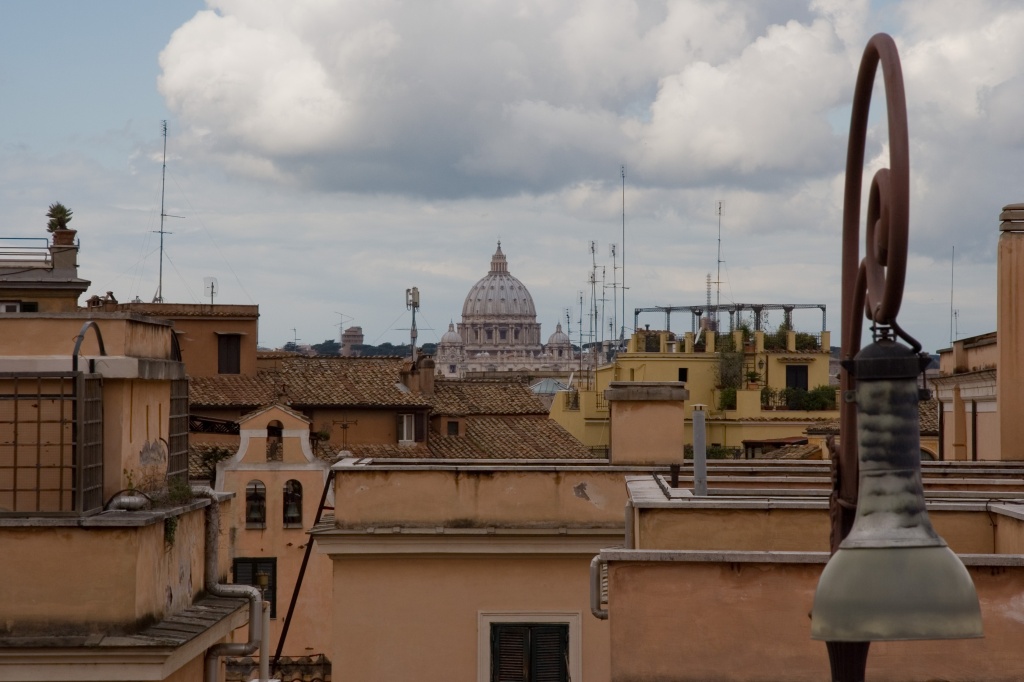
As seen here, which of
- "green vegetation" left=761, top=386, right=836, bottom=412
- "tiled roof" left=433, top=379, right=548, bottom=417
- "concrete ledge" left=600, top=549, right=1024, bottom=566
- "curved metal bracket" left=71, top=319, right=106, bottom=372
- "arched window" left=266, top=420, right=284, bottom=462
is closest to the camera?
"concrete ledge" left=600, top=549, right=1024, bottom=566

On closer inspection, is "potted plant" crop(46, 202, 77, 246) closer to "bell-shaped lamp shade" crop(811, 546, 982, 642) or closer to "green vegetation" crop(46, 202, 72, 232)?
"green vegetation" crop(46, 202, 72, 232)

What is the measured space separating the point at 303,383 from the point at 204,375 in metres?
2.60

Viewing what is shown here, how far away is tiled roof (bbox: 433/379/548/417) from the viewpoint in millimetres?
46084

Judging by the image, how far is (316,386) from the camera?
1607 inches

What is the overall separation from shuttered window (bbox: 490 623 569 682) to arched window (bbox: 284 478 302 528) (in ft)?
60.3

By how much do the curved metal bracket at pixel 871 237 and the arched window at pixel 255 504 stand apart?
85.6 ft

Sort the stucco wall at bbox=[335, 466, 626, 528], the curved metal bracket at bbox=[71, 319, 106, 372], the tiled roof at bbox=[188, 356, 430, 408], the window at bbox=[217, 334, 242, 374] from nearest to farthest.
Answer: the curved metal bracket at bbox=[71, 319, 106, 372], the stucco wall at bbox=[335, 466, 626, 528], the tiled roof at bbox=[188, 356, 430, 408], the window at bbox=[217, 334, 242, 374]

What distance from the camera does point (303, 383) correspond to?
40969 mm

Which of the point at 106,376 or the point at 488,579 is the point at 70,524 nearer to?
the point at 106,376

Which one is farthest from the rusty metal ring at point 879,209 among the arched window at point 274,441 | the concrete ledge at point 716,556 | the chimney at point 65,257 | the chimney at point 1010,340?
the arched window at point 274,441

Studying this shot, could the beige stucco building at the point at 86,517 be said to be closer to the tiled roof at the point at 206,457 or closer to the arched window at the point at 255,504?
the arched window at the point at 255,504

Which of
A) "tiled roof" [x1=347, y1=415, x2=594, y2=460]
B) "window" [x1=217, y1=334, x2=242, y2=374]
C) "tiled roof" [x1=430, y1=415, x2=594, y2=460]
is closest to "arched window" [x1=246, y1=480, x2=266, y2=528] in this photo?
"tiled roof" [x1=347, y1=415, x2=594, y2=460]

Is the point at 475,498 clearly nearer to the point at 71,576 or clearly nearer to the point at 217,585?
the point at 217,585

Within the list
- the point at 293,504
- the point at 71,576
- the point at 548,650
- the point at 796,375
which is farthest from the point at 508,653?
the point at 796,375
